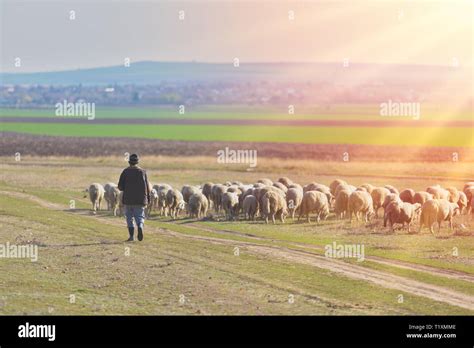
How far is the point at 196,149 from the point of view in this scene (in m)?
92.2

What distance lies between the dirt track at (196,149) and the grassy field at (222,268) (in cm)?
4449

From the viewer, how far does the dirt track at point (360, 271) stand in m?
18.8

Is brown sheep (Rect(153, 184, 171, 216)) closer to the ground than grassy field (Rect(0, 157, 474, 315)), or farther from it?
farther from it

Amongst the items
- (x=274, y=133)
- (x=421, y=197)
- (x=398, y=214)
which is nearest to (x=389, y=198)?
(x=421, y=197)

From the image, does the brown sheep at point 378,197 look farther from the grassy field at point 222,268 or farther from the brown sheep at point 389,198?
the grassy field at point 222,268

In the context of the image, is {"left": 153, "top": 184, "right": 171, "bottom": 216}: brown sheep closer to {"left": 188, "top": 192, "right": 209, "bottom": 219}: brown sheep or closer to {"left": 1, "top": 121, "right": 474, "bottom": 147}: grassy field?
{"left": 188, "top": 192, "right": 209, "bottom": 219}: brown sheep

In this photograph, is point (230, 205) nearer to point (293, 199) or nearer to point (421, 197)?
point (293, 199)

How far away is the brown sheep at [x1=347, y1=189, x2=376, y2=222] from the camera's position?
1309 inches

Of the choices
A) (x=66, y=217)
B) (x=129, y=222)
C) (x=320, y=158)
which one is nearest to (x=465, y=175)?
(x=320, y=158)

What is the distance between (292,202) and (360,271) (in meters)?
13.0

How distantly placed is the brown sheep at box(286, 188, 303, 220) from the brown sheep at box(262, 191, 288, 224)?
3.81ft

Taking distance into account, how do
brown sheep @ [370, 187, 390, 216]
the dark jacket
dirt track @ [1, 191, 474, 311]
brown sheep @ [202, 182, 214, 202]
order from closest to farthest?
dirt track @ [1, 191, 474, 311] < the dark jacket < brown sheep @ [370, 187, 390, 216] < brown sheep @ [202, 182, 214, 202]

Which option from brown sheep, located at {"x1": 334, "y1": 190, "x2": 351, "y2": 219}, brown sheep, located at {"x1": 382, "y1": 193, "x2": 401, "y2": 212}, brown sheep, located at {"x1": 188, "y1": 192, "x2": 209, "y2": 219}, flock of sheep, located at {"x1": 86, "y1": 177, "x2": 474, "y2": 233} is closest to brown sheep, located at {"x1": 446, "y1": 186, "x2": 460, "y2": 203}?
flock of sheep, located at {"x1": 86, "y1": 177, "x2": 474, "y2": 233}
